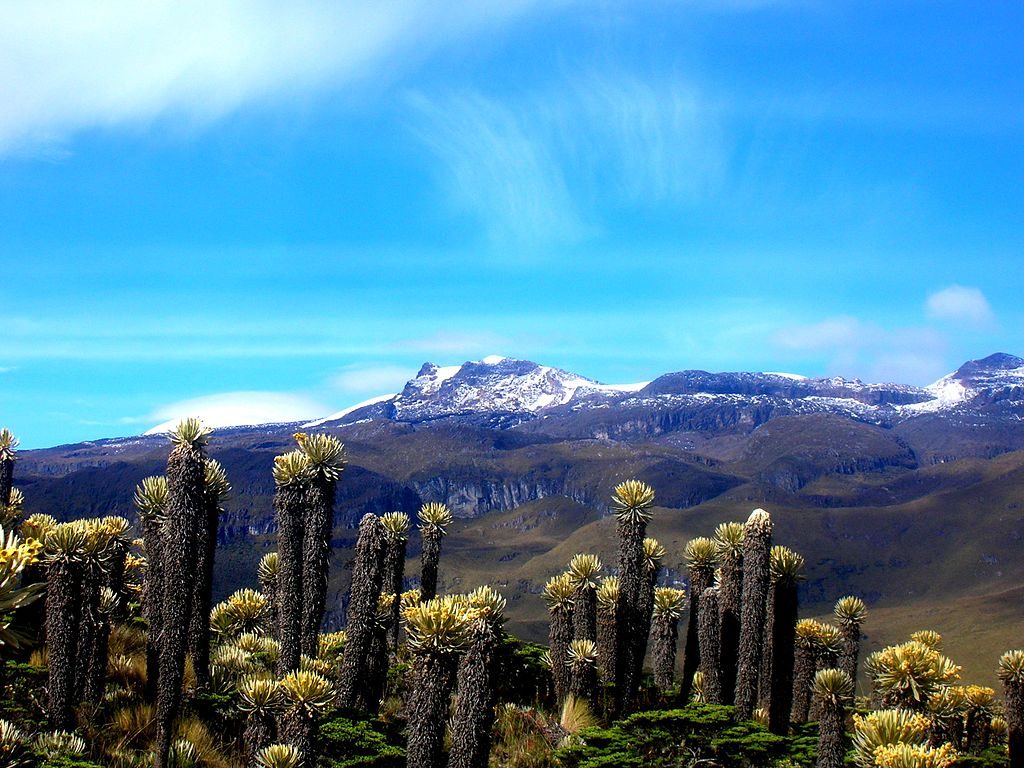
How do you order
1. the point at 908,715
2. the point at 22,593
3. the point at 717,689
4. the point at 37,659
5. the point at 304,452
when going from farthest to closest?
the point at 717,689 → the point at 304,452 → the point at 37,659 → the point at 908,715 → the point at 22,593

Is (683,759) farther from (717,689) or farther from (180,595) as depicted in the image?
(180,595)

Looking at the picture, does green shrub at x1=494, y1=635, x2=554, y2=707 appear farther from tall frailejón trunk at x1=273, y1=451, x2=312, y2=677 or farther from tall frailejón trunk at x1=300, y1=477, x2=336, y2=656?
tall frailejón trunk at x1=273, y1=451, x2=312, y2=677

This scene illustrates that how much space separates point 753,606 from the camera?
22047 millimetres

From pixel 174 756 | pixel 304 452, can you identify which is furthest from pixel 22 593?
pixel 304 452

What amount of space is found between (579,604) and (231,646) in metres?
9.58

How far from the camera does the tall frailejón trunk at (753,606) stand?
22016 mm

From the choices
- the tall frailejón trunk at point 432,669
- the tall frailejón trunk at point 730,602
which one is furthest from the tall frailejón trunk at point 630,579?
the tall frailejón trunk at point 432,669

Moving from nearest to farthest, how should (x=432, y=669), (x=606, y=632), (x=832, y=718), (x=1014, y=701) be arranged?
(x=432, y=669)
(x=832, y=718)
(x=1014, y=701)
(x=606, y=632)

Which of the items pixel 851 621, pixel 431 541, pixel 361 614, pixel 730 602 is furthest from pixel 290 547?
pixel 851 621

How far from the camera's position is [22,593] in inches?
263

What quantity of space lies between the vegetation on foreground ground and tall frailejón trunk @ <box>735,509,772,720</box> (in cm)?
6

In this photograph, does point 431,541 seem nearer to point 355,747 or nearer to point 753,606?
point 753,606

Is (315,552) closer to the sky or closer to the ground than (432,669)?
closer to the sky

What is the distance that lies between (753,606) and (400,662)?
1016 cm
